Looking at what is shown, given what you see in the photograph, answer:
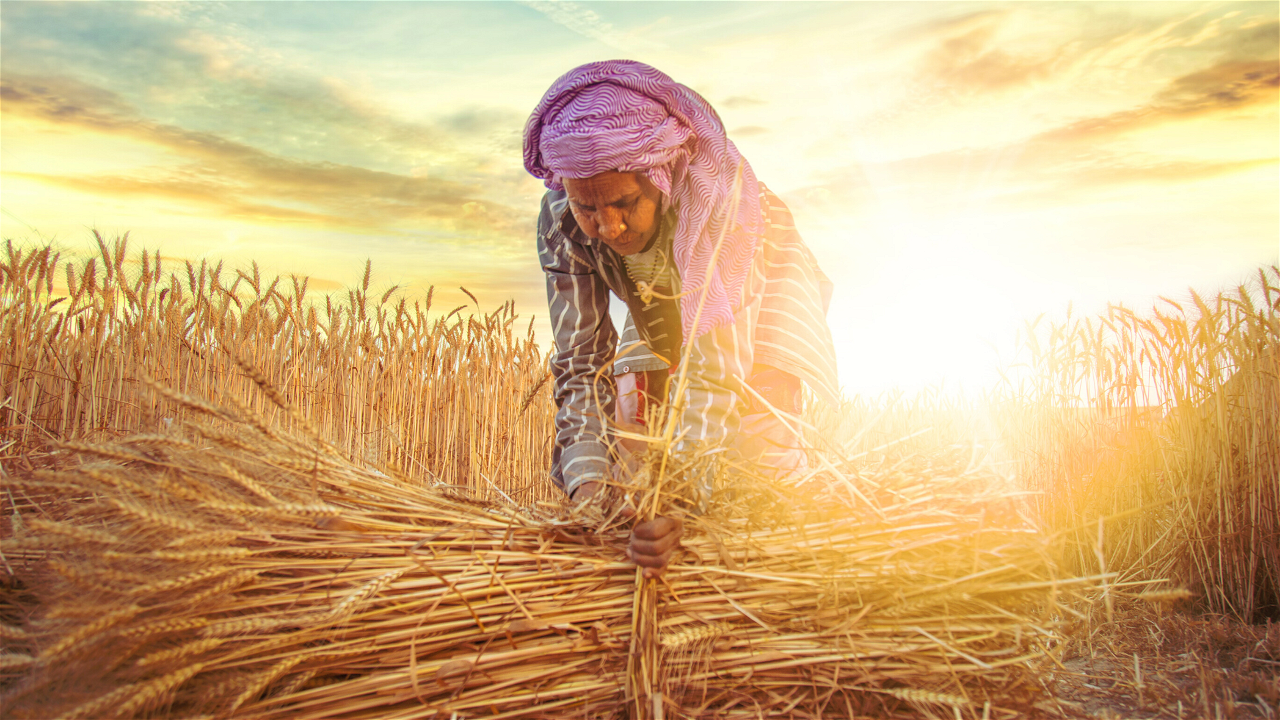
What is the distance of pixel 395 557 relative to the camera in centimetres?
111

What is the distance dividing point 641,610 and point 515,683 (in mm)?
225

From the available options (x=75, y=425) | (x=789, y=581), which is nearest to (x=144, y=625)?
(x=789, y=581)

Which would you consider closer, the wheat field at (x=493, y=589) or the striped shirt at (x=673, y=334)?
the wheat field at (x=493, y=589)

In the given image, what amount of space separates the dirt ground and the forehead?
1.31m

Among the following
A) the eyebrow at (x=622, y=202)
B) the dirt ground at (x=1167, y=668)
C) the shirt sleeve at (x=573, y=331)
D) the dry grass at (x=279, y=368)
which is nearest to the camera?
the eyebrow at (x=622, y=202)

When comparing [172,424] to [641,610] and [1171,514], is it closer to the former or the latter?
[641,610]

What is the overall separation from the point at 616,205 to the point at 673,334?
55cm

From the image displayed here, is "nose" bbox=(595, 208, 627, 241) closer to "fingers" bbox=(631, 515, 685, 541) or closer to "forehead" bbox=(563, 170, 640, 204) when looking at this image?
"forehead" bbox=(563, 170, 640, 204)

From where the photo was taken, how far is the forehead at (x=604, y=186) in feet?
5.03

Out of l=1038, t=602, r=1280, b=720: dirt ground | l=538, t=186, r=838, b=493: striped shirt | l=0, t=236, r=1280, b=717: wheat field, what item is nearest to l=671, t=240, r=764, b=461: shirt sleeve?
l=538, t=186, r=838, b=493: striped shirt

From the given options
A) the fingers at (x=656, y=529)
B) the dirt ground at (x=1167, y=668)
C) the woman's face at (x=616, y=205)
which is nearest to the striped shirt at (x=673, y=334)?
the woman's face at (x=616, y=205)

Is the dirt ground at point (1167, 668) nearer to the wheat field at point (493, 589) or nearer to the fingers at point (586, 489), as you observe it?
the wheat field at point (493, 589)

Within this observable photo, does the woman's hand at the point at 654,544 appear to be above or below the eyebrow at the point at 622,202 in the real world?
below

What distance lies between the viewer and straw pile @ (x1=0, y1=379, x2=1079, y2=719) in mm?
971
